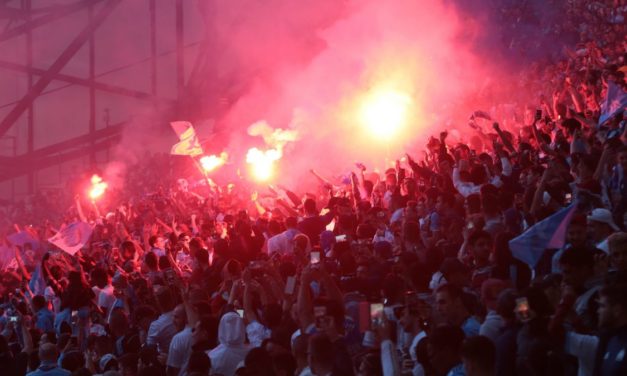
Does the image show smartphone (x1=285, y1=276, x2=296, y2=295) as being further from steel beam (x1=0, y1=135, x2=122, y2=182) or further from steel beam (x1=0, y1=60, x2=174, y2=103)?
steel beam (x1=0, y1=135, x2=122, y2=182)

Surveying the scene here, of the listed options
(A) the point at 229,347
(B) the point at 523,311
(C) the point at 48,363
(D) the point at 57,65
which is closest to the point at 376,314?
(B) the point at 523,311

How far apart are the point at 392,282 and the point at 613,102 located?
4041 mm

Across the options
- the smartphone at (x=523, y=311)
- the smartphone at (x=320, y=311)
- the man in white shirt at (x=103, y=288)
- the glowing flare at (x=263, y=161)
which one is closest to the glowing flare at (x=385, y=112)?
the glowing flare at (x=263, y=161)

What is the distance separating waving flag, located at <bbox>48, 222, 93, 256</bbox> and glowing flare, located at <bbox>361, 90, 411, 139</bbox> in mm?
6321

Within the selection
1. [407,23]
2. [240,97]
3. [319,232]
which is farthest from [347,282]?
[240,97]

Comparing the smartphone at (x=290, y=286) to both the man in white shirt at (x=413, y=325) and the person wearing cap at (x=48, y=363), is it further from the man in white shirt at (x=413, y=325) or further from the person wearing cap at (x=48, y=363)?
the person wearing cap at (x=48, y=363)

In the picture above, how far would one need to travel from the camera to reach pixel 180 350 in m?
7.61

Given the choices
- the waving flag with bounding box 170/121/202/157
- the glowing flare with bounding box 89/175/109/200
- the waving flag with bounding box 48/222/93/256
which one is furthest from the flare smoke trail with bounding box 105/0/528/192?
the waving flag with bounding box 48/222/93/256

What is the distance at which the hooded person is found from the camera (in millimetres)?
7191

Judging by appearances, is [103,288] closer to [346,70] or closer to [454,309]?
[454,309]

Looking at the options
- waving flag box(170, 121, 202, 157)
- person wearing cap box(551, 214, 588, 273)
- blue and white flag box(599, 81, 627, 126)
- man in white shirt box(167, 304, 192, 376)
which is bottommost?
man in white shirt box(167, 304, 192, 376)

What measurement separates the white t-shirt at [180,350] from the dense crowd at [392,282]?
0.02m

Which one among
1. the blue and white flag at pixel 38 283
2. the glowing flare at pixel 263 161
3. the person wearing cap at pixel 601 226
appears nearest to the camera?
the person wearing cap at pixel 601 226

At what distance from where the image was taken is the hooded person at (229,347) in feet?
23.6
